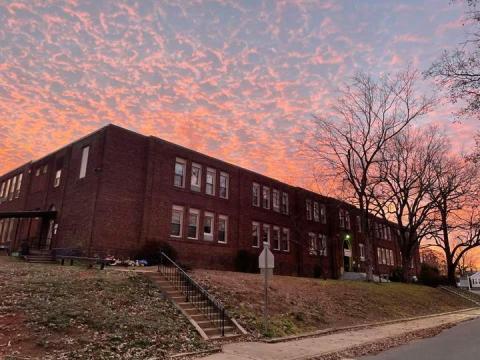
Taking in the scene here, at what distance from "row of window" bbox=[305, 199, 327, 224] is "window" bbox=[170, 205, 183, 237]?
1827cm

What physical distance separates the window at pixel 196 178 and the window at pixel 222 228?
3.10 m

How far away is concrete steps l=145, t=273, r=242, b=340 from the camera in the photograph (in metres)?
12.9

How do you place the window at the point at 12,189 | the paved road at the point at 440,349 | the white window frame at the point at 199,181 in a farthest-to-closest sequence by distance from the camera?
1. the window at the point at 12,189
2. the white window frame at the point at 199,181
3. the paved road at the point at 440,349

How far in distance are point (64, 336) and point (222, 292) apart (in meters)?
8.12

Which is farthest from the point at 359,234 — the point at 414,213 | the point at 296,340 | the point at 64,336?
the point at 64,336

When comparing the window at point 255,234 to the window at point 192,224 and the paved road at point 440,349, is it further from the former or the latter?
the paved road at point 440,349

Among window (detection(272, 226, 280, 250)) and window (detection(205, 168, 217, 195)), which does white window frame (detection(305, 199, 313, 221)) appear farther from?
window (detection(205, 168, 217, 195))

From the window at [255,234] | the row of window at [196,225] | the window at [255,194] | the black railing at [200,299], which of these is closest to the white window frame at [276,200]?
the window at [255,194]

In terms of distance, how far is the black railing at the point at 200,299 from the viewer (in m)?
13.9

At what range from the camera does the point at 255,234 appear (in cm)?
3431

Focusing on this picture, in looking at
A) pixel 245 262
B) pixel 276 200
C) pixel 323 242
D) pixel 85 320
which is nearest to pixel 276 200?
pixel 276 200

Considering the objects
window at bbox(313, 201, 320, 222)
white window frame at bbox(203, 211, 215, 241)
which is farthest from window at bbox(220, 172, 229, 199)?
window at bbox(313, 201, 320, 222)

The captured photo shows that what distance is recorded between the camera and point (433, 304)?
30094 millimetres

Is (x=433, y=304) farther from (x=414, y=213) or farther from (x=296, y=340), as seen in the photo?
(x=296, y=340)
